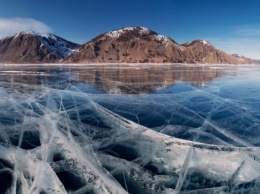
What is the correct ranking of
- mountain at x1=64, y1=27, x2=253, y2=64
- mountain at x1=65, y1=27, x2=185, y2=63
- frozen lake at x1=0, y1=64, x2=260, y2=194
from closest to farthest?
1. frozen lake at x1=0, y1=64, x2=260, y2=194
2. mountain at x1=65, y1=27, x2=185, y2=63
3. mountain at x1=64, y1=27, x2=253, y2=64

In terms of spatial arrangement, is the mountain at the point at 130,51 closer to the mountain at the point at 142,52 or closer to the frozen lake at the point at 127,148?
the mountain at the point at 142,52

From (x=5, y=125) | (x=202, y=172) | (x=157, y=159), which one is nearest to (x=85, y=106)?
(x=5, y=125)

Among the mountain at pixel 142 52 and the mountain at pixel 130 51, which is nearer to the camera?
the mountain at pixel 130 51

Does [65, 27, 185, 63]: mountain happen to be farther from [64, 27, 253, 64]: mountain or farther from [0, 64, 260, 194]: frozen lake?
[0, 64, 260, 194]: frozen lake

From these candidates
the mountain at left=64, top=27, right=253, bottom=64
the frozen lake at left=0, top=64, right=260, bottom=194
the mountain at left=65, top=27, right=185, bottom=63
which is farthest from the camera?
the mountain at left=64, top=27, right=253, bottom=64

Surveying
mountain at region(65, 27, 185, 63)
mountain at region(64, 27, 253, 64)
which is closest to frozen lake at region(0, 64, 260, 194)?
mountain at region(65, 27, 185, 63)

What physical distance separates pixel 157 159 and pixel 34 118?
4723 mm

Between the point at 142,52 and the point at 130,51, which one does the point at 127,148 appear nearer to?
the point at 142,52

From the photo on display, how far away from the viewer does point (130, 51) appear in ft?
584

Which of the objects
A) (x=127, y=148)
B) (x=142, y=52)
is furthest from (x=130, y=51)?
(x=127, y=148)

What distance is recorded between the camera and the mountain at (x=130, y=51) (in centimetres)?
16812

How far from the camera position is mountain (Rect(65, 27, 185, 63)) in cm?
16812

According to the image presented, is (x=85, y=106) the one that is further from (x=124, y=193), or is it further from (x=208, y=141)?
(x=124, y=193)

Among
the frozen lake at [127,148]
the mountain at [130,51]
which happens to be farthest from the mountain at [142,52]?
the frozen lake at [127,148]
